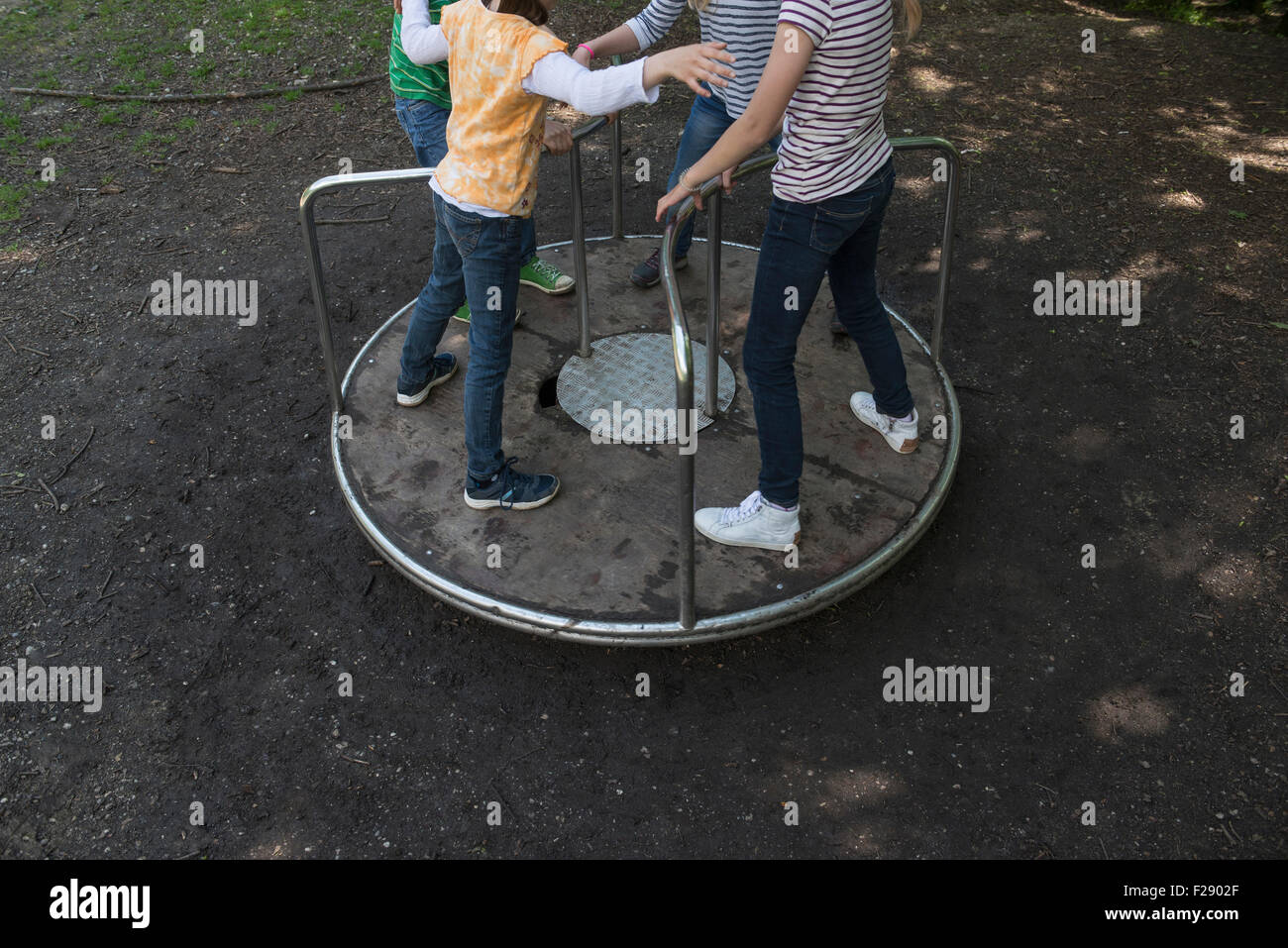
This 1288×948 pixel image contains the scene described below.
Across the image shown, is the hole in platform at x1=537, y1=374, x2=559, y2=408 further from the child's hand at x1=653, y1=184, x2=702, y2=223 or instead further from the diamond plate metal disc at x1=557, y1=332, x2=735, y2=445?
the child's hand at x1=653, y1=184, x2=702, y2=223

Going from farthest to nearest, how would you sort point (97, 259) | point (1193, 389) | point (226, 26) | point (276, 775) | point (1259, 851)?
point (226, 26) < point (97, 259) < point (1193, 389) < point (276, 775) < point (1259, 851)

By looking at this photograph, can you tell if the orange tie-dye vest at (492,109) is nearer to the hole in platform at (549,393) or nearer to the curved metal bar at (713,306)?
the curved metal bar at (713,306)

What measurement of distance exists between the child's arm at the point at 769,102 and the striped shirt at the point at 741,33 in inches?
30.6

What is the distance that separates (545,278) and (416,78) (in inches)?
43.3

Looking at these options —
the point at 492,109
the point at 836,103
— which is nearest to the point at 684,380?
the point at 836,103

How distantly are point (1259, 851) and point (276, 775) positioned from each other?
8.58ft

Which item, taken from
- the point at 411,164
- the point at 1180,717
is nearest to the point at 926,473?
the point at 1180,717

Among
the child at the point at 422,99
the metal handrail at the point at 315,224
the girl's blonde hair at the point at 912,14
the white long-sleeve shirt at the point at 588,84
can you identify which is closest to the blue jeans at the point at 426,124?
the child at the point at 422,99

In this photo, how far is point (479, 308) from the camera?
3061mm

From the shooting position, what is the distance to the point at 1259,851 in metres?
2.62

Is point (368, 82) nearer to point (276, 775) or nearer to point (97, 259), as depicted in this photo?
point (97, 259)

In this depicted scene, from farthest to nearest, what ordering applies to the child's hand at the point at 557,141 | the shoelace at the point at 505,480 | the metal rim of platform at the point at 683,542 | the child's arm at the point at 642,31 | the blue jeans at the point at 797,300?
the child's arm at the point at 642,31, the shoelace at the point at 505,480, the child's hand at the point at 557,141, the metal rim of platform at the point at 683,542, the blue jeans at the point at 797,300

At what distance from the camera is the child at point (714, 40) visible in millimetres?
3262
